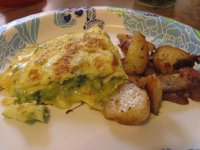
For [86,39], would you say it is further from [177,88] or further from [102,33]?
[177,88]

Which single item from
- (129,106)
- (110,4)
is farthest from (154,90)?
(110,4)

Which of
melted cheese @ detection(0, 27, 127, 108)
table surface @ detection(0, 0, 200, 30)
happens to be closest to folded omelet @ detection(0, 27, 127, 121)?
melted cheese @ detection(0, 27, 127, 108)

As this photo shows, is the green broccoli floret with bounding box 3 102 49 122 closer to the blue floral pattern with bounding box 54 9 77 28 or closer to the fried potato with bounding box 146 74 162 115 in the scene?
the fried potato with bounding box 146 74 162 115

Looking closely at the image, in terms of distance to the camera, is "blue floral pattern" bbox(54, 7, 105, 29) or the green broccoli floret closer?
the green broccoli floret

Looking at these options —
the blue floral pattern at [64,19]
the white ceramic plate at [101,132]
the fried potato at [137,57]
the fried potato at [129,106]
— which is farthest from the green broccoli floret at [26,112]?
the blue floral pattern at [64,19]

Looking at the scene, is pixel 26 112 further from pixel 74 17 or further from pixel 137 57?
pixel 74 17

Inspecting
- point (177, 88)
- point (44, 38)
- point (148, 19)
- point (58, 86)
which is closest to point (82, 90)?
point (58, 86)

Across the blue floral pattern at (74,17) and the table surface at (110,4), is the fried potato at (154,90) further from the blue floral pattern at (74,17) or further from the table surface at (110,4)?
the table surface at (110,4)
